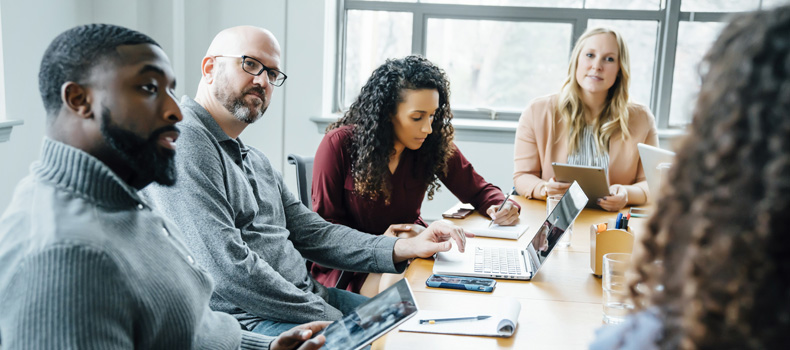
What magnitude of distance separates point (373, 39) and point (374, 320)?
9.71 ft

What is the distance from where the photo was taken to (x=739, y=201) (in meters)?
0.50

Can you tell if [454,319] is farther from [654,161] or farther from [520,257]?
[654,161]

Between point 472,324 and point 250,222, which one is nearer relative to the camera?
point 472,324

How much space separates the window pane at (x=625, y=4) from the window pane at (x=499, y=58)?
191mm

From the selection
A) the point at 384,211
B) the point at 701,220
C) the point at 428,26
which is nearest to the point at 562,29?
the point at 428,26

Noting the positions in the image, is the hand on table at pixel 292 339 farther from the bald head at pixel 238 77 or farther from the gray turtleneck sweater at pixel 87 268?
the bald head at pixel 238 77

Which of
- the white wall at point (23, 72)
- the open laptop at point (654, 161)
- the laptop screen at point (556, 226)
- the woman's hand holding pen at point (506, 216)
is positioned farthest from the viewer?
the white wall at point (23, 72)

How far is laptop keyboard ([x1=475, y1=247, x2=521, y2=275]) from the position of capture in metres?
1.53

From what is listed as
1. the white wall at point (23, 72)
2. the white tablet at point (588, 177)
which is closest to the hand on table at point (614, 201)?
the white tablet at point (588, 177)

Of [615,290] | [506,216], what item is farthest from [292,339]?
[506,216]

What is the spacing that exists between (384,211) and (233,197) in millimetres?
725

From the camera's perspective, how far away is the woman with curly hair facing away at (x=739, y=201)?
484mm

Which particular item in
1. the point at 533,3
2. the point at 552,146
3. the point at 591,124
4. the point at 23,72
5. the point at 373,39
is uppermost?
the point at 533,3

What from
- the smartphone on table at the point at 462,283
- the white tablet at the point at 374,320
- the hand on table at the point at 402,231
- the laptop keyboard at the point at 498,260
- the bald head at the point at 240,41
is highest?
the bald head at the point at 240,41
